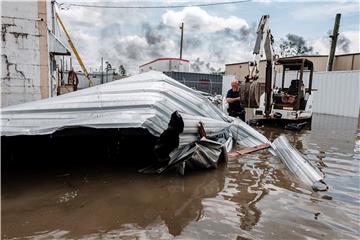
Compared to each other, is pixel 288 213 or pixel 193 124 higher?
pixel 193 124

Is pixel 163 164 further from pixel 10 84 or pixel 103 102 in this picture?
pixel 10 84

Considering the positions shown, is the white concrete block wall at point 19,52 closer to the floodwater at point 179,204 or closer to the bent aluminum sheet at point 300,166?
the floodwater at point 179,204

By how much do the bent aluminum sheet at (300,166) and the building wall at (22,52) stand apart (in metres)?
6.56

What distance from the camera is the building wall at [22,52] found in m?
7.45

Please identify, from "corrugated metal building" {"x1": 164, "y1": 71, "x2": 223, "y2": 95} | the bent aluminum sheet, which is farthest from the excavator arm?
"corrugated metal building" {"x1": 164, "y1": 71, "x2": 223, "y2": 95}

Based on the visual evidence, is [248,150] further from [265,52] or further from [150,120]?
Answer: [265,52]

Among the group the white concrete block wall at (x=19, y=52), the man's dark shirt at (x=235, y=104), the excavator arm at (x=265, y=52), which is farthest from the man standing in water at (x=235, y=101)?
the white concrete block wall at (x=19, y=52)

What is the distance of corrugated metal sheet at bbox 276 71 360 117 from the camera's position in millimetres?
14598

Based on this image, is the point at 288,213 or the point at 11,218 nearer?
the point at 11,218

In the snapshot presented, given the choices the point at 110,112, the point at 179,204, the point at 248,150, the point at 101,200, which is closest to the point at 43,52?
the point at 110,112

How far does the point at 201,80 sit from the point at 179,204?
2322 centimetres

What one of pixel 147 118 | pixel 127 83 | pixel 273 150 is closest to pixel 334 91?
pixel 273 150

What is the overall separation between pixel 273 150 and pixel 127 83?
3464 millimetres

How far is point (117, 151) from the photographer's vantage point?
5.66 m
